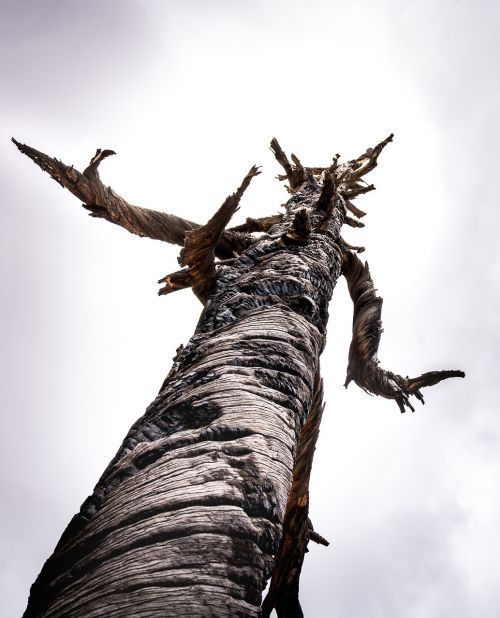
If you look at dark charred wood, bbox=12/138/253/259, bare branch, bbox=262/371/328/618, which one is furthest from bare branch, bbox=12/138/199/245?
bare branch, bbox=262/371/328/618

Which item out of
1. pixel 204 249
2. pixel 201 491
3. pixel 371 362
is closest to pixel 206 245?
pixel 204 249

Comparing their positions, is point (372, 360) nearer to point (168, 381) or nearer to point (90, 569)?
point (168, 381)

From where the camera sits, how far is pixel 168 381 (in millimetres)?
1825

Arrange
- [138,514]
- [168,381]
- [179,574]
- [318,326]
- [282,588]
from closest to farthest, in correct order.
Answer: [179,574] → [138,514] → [168,381] → [318,326] → [282,588]

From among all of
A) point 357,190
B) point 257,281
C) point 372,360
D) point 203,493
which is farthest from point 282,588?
point 357,190

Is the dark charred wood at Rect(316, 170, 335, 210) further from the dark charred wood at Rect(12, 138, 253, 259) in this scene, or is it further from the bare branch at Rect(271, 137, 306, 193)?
the bare branch at Rect(271, 137, 306, 193)

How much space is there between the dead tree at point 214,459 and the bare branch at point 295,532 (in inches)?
13.8

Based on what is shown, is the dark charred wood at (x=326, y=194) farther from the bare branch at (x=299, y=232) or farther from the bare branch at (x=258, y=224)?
the bare branch at (x=258, y=224)

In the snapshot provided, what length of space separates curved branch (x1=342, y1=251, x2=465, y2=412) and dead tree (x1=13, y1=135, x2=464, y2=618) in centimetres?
112

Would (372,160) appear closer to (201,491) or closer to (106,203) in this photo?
(106,203)

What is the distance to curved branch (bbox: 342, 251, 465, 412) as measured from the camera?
373cm

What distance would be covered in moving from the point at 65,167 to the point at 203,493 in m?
2.71

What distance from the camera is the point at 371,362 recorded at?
3.86 metres

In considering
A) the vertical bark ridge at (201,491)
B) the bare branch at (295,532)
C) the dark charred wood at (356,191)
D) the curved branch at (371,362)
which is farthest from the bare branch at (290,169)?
the vertical bark ridge at (201,491)
